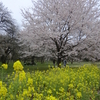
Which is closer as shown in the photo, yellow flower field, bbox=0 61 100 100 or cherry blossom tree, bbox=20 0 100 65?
yellow flower field, bbox=0 61 100 100

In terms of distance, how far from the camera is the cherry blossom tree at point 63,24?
1138cm

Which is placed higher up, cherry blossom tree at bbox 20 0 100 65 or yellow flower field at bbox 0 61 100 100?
cherry blossom tree at bbox 20 0 100 65

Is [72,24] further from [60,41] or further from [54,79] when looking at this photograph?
[54,79]

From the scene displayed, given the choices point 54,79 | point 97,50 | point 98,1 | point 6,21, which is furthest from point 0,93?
point 6,21

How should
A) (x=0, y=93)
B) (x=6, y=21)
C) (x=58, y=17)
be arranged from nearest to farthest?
(x=0, y=93), (x=58, y=17), (x=6, y=21)

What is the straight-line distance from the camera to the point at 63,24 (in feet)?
38.4

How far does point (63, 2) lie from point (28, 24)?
336 cm

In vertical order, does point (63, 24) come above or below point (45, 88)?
above

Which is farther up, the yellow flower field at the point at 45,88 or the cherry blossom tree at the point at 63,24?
the cherry blossom tree at the point at 63,24

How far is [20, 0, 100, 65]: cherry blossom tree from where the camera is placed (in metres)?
11.4

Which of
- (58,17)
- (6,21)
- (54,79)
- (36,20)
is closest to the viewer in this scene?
(54,79)

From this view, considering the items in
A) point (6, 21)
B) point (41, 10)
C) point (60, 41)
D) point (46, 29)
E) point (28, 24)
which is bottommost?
point (60, 41)

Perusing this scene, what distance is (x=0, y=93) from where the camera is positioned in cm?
285

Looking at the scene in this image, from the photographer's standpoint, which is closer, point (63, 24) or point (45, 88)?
point (45, 88)
